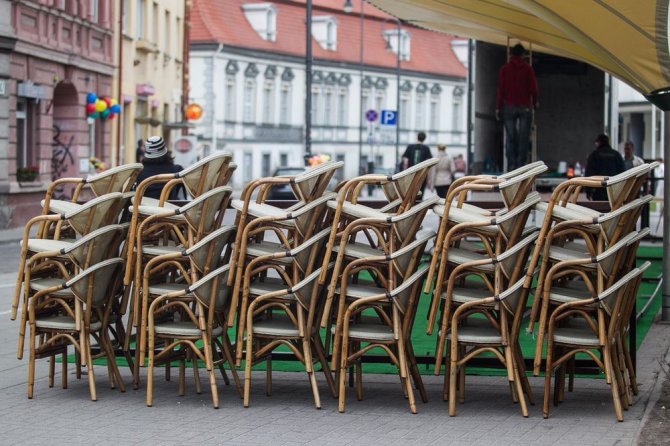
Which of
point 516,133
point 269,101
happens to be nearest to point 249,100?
point 269,101

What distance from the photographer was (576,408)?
870cm

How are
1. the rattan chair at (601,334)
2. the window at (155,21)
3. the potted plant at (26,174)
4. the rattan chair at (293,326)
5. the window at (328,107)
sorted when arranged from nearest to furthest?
the rattan chair at (601,334), the rattan chair at (293,326), the potted plant at (26,174), the window at (155,21), the window at (328,107)

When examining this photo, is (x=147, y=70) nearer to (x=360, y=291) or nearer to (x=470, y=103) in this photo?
(x=470, y=103)

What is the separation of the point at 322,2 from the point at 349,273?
84.5m

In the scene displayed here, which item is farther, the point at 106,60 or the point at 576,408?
the point at 106,60

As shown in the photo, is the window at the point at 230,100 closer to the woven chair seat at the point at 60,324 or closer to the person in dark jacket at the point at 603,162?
the person in dark jacket at the point at 603,162

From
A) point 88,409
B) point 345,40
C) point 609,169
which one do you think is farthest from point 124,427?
point 345,40

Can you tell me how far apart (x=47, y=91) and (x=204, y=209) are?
2774cm

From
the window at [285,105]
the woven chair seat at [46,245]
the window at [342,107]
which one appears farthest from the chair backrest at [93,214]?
the window at [342,107]

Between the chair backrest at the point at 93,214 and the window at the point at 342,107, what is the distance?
266ft

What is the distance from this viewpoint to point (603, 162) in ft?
69.7

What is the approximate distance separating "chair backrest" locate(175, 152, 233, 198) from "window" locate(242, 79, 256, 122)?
235 ft

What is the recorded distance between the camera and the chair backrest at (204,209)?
859cm

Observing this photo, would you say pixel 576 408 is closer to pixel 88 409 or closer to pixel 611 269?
pixel 611 269
